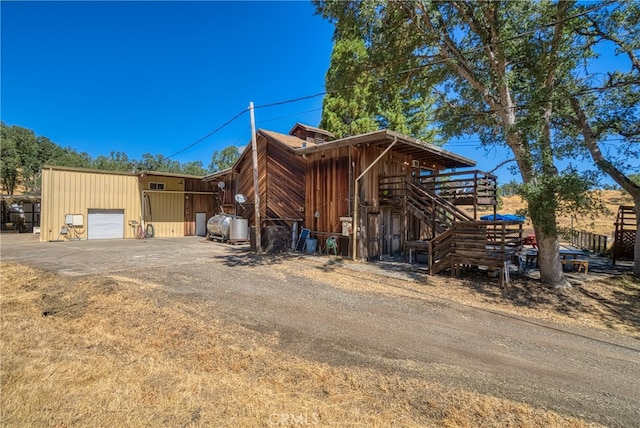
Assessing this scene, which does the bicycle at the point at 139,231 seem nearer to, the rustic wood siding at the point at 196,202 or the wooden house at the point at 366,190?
the rustic wood siding at the point at 196,202

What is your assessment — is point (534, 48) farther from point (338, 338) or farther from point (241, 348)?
point (241, 348)

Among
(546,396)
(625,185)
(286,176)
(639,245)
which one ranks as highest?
(286,176)

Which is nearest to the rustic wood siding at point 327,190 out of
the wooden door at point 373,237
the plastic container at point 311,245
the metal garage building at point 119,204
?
the plastic container at point 311,245

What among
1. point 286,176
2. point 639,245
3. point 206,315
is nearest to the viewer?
point 206,315

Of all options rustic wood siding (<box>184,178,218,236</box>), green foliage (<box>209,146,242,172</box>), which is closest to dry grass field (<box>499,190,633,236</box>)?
rustic wood siding (<box>184,178,218,236</box>)

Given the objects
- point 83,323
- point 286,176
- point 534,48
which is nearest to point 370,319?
point 83,323

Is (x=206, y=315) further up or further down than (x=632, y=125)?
further down

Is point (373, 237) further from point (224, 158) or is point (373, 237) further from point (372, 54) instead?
point (224, 158)

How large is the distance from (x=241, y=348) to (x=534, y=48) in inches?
401

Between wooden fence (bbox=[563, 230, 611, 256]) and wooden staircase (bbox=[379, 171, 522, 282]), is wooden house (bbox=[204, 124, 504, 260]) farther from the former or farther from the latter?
wooden fence (bbox=[563, 230, 611, 256])

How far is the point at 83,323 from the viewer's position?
4.89m

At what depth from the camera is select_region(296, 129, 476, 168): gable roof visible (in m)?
10.7

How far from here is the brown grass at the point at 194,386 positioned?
8.71 feet

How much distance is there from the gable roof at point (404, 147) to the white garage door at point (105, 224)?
13407 mm
